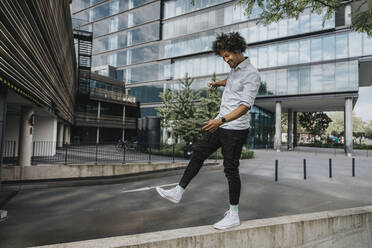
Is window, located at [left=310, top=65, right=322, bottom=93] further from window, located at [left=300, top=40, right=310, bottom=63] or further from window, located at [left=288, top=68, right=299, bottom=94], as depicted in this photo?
window, located at [left=288, top=68, right=299, bottom=94]

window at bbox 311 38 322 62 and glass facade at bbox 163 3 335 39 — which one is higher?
glass facade at bbox 163 3 335 39

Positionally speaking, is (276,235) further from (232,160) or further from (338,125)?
A: (338,125)

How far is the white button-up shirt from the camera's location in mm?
2408

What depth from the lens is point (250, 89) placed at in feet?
7.91

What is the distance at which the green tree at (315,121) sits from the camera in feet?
156

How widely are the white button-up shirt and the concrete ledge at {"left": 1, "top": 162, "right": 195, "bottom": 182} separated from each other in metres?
9.30

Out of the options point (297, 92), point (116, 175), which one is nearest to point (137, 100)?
point (297, 92)

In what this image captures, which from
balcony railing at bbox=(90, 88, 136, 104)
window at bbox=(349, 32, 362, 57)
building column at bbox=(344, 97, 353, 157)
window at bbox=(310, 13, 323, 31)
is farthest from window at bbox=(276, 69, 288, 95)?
balcony railing at bbox=(90, 88, 136, 104)

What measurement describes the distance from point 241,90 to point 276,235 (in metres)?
1.65

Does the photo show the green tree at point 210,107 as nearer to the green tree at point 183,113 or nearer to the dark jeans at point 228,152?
the green tree at point 183,113

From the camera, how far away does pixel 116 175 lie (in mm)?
10828

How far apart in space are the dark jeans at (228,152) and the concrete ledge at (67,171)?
29.2 ft

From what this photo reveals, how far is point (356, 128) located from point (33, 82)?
89479 mm

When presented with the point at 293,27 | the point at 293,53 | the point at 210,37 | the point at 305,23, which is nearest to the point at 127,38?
the point at 210,37
